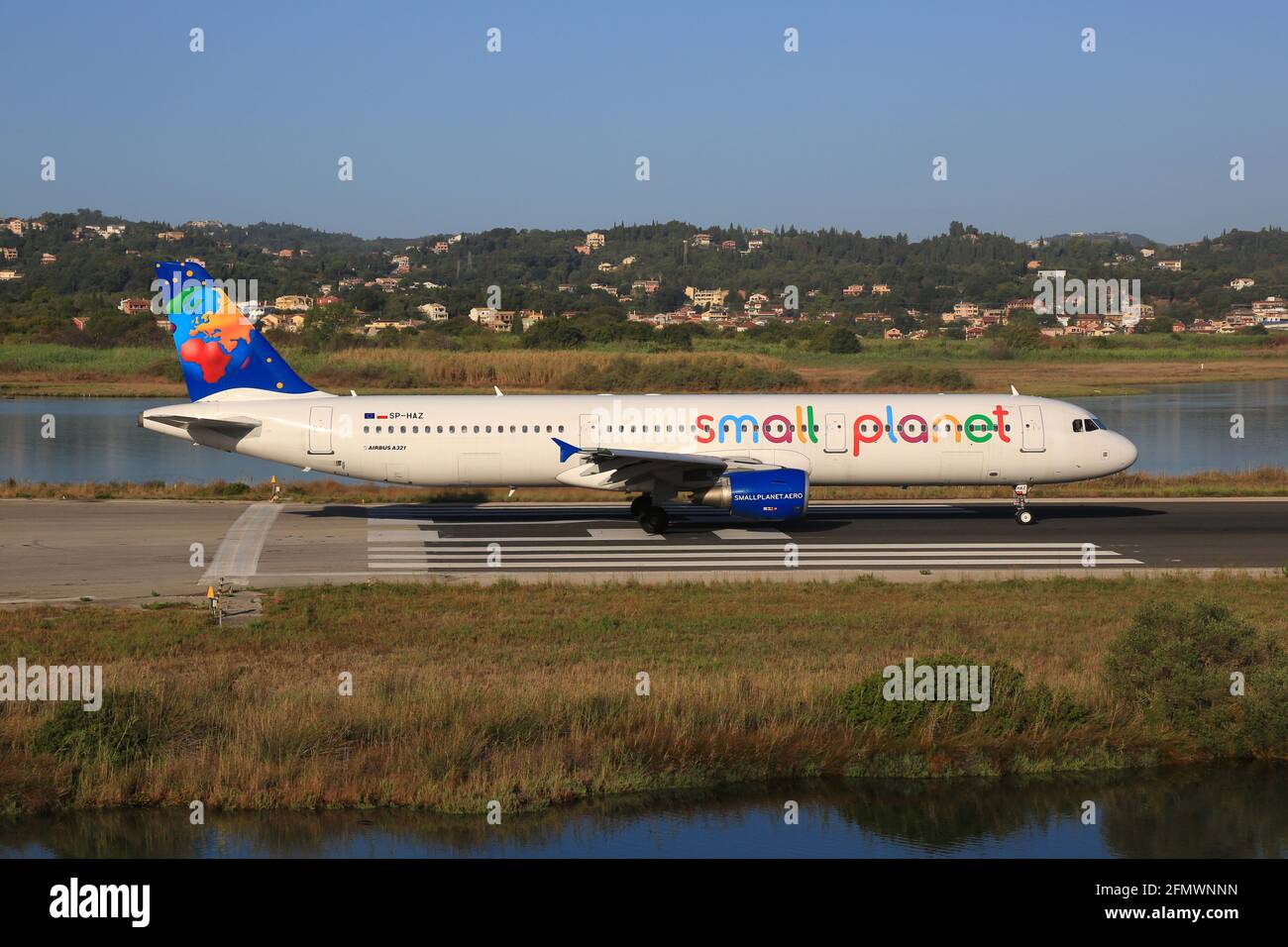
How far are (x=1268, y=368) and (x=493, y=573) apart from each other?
12575 centimetres

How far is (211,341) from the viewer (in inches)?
1558

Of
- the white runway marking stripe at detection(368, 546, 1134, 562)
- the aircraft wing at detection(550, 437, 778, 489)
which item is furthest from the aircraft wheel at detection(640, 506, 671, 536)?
the white runway marking stripe at detection(368, 546, 1134, 562)

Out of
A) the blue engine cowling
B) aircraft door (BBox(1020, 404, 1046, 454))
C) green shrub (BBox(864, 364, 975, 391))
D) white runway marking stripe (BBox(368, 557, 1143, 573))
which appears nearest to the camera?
white runway marking stripe (BBox(368, 557, 1143, 573))

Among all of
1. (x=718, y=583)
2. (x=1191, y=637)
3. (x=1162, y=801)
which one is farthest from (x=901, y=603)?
(x=1162, y=801)

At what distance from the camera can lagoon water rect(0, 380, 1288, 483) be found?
58.8 metres

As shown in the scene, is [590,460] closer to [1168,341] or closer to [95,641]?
[95,641]

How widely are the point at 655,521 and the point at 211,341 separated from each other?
13631mm

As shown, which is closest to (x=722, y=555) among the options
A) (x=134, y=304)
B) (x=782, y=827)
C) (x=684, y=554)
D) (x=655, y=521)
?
(x=684, y=554)

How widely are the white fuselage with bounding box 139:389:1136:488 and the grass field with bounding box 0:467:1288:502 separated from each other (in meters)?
6.25

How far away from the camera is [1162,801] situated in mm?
18469

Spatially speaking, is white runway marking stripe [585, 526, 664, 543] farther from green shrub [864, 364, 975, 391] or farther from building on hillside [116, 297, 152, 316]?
building on hillside [116, 297, 152, 316]

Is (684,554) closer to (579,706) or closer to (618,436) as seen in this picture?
(618,436)

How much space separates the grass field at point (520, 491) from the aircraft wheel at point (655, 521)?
6.84 metres

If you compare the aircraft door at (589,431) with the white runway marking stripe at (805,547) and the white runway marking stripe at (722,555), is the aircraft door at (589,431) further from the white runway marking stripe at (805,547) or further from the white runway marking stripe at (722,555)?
the white runway marking stripe at (722,555)
